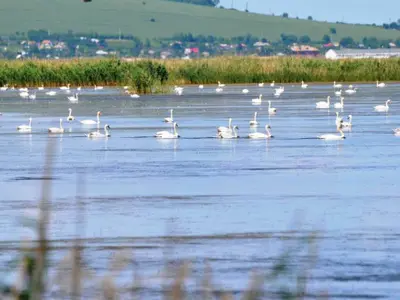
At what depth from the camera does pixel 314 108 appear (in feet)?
117

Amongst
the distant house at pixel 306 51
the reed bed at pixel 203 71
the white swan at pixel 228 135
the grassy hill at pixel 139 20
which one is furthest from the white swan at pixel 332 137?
the grassy hill at pixel 139 20

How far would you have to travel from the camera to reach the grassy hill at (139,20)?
175 m

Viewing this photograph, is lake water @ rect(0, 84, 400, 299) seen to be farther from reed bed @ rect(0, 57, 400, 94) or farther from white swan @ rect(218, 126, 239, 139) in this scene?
reed bed @ rect(0, 57, 400, 94)

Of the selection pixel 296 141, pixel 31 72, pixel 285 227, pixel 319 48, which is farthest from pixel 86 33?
pixel 285 227

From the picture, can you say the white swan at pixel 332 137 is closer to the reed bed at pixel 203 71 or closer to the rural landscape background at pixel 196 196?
the rural landscape background at pixel 196 196

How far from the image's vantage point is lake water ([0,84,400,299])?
954 cm

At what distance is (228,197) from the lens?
14031mm

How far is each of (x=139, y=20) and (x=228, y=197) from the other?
544ft

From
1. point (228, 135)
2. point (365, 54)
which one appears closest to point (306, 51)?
point (365, 54)

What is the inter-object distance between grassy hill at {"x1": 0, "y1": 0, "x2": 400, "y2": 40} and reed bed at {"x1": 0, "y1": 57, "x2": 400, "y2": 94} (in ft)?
367

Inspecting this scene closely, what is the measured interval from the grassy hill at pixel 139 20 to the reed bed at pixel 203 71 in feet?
367

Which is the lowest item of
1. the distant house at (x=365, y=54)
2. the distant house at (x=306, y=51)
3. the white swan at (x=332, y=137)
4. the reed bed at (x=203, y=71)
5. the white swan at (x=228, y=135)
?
the distant house at (x=306, y=51)

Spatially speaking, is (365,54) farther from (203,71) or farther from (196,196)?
(196,196)

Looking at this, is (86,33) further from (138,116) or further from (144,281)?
(144,281)
